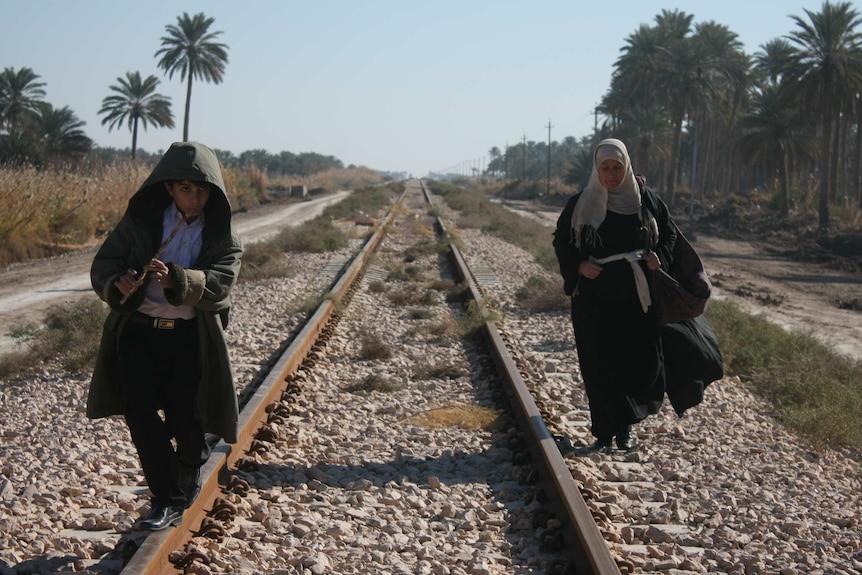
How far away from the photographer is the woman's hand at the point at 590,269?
5355mm

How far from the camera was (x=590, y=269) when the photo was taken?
5363 millimetres


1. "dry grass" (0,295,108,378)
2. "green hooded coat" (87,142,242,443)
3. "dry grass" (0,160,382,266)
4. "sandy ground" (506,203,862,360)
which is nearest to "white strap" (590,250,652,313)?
"green hooded coat" (87,142,242,443)

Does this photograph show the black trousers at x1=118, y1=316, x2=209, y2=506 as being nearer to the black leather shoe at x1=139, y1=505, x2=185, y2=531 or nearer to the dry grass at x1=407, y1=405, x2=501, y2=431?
the black leather shoe at x1=139, y1=505, x2=185, y2=531

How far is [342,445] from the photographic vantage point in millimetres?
5812

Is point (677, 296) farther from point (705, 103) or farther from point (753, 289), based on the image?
point (705, 103)

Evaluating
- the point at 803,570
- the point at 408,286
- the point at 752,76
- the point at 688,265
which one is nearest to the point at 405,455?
the point at 688,265

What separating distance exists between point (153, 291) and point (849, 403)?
5.55 meters

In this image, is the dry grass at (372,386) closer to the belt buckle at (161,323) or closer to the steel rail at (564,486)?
the steel rail at (564,486)

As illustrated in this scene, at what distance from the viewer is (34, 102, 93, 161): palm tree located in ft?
166

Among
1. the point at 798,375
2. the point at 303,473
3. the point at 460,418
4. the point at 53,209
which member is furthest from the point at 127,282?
the point at 53,209

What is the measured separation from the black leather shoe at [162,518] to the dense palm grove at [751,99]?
33.7 metres

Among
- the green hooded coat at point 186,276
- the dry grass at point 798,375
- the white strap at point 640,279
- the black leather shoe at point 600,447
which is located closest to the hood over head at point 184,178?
the green hooded coat at point 186,276

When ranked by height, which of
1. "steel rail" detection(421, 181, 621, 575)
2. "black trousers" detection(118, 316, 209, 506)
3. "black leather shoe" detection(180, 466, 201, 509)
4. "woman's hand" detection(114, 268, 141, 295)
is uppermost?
"woman's hand" detection(114, 268, 141, 295)

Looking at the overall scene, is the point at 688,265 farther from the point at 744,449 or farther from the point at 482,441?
the point at 482,441
